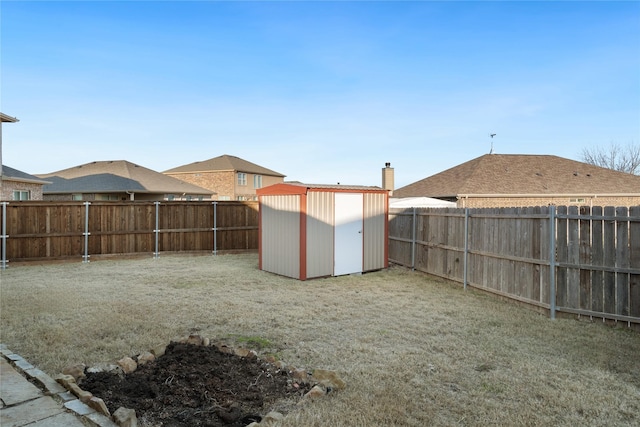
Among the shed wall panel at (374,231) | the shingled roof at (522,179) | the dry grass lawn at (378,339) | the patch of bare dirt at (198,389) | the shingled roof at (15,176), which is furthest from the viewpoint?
the shingled roof at (522,179)

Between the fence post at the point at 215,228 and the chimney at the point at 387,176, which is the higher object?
the chimney at the point at 387,176

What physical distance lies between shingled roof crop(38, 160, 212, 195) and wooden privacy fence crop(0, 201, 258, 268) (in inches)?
470

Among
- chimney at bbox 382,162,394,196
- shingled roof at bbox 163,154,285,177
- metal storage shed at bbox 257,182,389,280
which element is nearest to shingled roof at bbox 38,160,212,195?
shingled roof at bbox 163,154,285,177

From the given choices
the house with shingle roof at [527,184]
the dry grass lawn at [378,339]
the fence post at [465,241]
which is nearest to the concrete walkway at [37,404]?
the dry grass lawn at [378,339]

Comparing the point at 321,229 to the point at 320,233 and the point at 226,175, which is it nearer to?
the point at 320,233

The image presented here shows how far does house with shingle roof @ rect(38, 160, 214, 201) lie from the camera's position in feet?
78.5

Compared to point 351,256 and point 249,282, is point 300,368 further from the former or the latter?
point 351,256

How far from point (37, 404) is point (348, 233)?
7.64 metres

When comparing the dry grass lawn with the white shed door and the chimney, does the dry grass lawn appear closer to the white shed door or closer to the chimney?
the white shed door

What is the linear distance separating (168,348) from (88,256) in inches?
371

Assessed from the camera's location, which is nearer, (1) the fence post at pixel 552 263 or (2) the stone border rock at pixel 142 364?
(2) the stone border rock at pixel 142 364

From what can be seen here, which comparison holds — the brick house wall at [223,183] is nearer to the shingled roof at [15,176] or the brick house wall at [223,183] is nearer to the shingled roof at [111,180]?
the shingled roof at [111,180]

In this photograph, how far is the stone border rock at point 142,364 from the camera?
9.52 ft

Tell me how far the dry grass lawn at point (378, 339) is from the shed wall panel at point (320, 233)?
55cm
